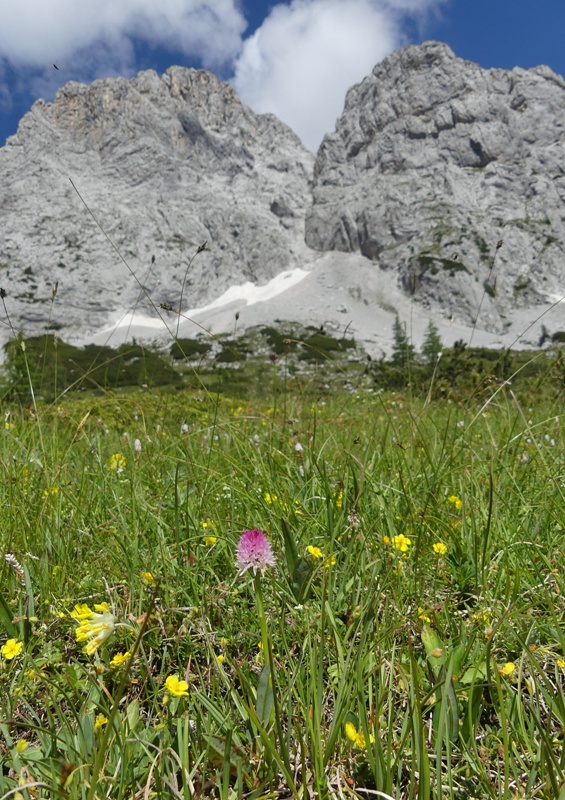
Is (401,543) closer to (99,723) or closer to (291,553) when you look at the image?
(291,553)

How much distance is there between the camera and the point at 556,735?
1393mm

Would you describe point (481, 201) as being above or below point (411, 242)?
above

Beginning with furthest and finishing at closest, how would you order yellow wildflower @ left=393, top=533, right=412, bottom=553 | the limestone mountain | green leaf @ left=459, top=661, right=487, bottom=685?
the limestone mountain → yellow wildflower @ left=393, top=533, right=412, bottom=553 → green leaf @ left=459, top=661, right=487, bottom=685

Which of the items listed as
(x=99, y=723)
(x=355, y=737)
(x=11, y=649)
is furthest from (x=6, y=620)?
(x=355, y=737)

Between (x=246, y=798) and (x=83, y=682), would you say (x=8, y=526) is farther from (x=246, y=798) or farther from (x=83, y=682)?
(x=246, y=798)

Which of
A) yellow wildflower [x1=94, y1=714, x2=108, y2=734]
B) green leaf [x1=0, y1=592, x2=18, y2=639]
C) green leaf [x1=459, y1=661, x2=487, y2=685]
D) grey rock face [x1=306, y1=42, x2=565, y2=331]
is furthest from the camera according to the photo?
grey rock face [x1=306, y1=42, x2=565, y2=331]

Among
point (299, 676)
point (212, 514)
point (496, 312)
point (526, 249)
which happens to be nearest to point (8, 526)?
point (212, 514)

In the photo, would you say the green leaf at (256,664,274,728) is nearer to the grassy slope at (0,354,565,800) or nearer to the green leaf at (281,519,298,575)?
the grassy slope at (0,354,565,800)

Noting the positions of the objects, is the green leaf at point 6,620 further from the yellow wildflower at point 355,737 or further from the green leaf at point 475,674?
the green leaf at point 475,674

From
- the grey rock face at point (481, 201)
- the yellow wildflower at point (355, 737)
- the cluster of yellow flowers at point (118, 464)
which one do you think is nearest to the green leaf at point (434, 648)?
the yellow wildflower at point (355, 737)

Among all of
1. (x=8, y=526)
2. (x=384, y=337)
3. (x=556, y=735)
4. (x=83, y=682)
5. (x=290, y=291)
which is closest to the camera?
(x=556, y=735)

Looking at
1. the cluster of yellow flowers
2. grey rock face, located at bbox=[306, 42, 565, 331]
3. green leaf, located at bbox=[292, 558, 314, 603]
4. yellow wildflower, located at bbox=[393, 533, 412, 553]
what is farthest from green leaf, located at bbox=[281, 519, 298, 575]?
grey rock face, located at bbox=[306, 42, 565, 331]

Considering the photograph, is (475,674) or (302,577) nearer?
(475,674)

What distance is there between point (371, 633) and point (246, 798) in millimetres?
727
